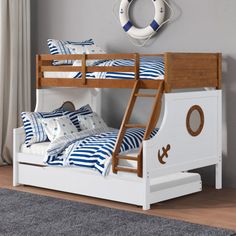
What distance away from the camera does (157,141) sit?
3814 mm

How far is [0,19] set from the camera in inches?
212

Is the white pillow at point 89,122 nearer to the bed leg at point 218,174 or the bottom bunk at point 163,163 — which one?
the bottom bunk at point 163,163

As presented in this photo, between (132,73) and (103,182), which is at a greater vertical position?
(132,73)

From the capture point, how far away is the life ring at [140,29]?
4.70 meters

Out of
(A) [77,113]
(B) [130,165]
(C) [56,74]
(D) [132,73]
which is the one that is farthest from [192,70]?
(C) [56,74]

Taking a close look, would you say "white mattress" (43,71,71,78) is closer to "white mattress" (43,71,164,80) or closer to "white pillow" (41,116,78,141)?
"white mattress" (43,71,164,80)

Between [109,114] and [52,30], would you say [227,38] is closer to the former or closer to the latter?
[109,114]

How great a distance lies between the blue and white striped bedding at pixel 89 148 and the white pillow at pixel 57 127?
7 cm

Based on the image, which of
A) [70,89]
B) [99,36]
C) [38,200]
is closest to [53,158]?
[38,200]

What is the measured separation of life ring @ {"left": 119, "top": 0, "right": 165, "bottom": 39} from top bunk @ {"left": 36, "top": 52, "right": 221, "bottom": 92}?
8.4 inches

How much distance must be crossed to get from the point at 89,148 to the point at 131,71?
23.0 inches

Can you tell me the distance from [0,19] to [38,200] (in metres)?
2.05

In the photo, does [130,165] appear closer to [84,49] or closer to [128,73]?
[128,73]

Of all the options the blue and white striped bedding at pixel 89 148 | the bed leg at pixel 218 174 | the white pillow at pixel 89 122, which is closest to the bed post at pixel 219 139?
the bed leg at pixel 218 174
